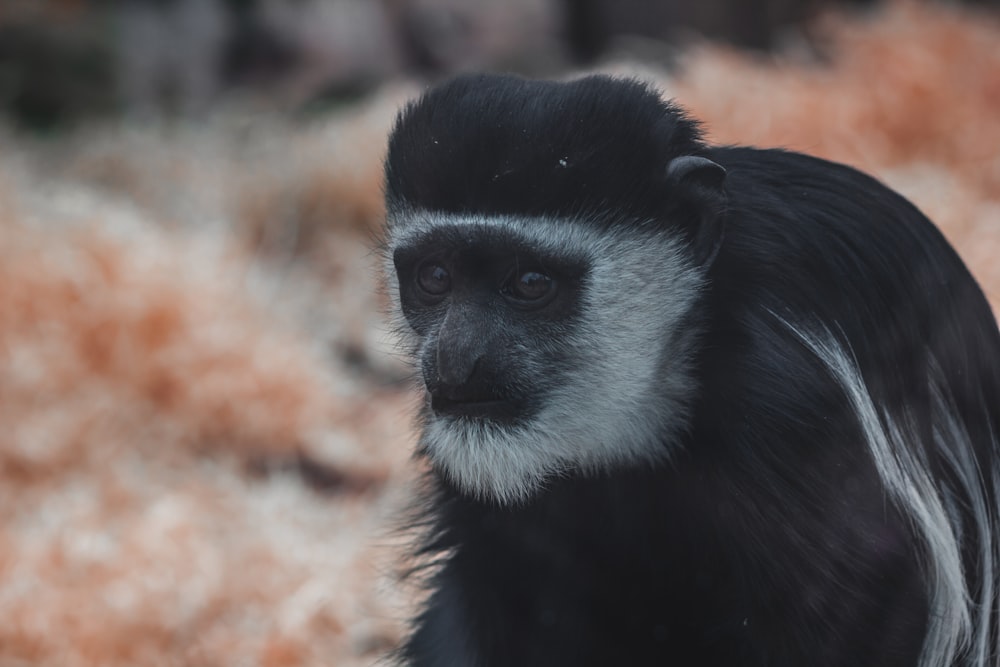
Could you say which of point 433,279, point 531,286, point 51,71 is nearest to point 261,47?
point 51,71

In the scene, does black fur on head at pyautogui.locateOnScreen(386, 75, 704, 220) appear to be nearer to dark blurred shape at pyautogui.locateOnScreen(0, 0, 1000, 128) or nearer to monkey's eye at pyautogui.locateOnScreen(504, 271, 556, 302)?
monkey's eye at pyautogui.locateOnScreen(504, 271, 556, 302)

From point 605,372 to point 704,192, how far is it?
0.30 meters

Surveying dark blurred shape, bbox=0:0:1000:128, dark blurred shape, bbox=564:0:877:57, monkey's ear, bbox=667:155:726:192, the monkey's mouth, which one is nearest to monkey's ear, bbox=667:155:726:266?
monkey's ear, bbox=667:155:726:192

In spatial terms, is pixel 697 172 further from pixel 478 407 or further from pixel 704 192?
pixel 478 407

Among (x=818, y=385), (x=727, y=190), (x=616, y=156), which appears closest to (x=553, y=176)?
(x=616, y=156)

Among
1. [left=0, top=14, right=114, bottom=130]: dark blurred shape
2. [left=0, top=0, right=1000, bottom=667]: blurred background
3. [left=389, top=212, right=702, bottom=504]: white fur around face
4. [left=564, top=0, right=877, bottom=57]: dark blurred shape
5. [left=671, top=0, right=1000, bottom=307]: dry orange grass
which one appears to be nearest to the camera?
[left=389, top=212, right=702, bottom=504]: white fur around face

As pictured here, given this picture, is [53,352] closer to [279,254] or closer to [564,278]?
[279,254]

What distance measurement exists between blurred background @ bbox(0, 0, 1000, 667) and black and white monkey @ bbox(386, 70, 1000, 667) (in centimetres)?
51

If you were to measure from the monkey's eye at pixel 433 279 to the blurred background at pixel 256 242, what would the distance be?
373 millimetres

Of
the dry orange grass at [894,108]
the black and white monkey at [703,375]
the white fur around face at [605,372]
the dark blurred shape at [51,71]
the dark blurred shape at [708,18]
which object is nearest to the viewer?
the black and white monkey at [703,375]

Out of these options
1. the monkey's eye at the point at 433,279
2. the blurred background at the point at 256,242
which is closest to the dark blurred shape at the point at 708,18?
the blurred background at the point at 256,242

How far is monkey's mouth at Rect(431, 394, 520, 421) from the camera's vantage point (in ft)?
5.74

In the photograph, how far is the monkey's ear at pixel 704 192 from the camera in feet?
5.56

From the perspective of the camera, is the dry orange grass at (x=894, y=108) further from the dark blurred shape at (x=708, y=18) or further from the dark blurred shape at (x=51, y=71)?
the dark blurred shape at (x=51, y=71)
